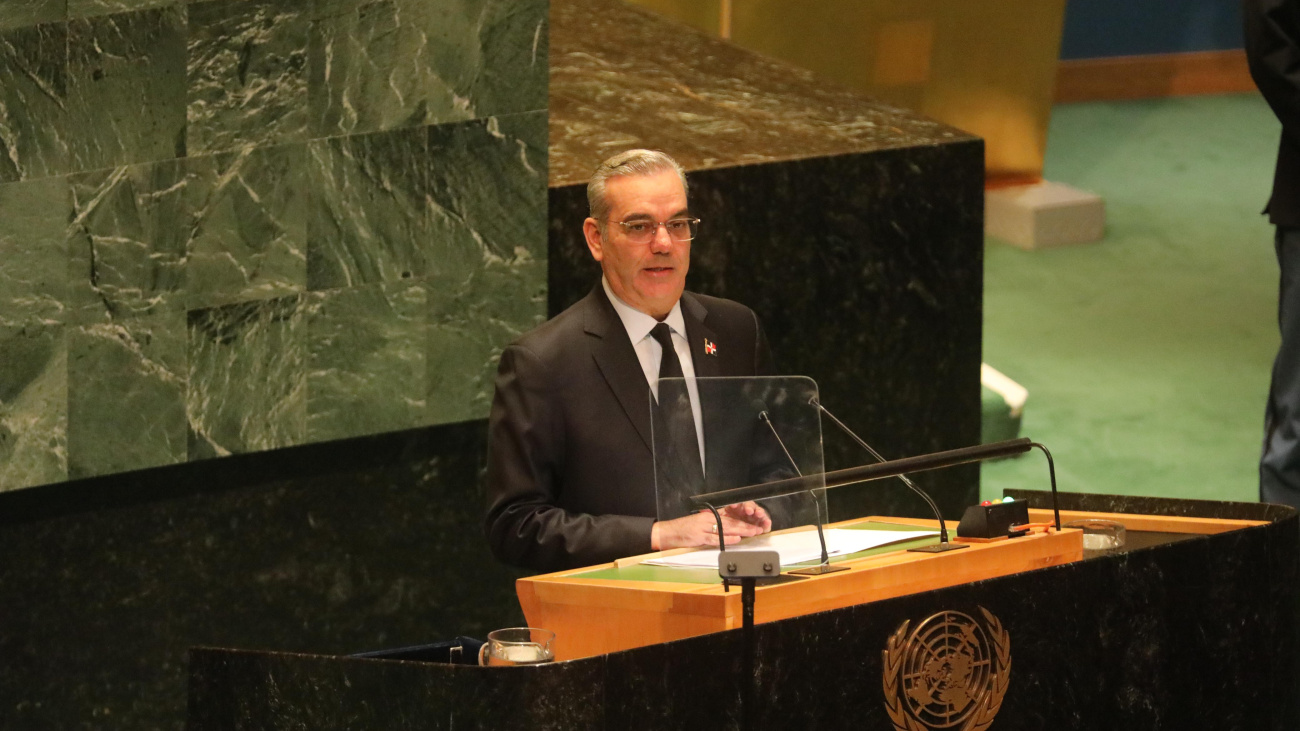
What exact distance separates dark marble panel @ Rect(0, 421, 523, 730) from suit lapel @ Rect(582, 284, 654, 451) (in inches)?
59.9

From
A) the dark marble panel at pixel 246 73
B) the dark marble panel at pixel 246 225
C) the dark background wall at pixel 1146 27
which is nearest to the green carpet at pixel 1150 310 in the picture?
the dark background wall at pixel 1146 27

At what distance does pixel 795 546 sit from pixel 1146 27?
286 inches

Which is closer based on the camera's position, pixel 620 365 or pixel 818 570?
pixel 818 570

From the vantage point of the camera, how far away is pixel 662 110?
5.85 metres

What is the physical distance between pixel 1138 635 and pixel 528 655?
104 centimetres

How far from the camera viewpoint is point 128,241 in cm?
416

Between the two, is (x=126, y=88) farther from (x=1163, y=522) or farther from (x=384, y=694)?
(x=1163, y=522)

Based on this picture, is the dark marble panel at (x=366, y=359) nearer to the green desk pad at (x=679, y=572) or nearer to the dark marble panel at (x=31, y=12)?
the dark marble panel at (x=31, y=12)

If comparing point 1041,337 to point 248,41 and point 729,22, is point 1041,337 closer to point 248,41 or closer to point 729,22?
point 729,22

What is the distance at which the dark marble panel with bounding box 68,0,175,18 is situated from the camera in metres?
4.03

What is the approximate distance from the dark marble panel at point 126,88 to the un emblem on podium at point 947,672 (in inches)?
88.9

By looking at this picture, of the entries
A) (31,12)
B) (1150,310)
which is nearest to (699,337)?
(31,12)

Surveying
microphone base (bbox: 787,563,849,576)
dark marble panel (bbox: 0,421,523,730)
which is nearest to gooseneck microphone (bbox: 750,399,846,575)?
microphone base (bbox: 787,563,849,576)

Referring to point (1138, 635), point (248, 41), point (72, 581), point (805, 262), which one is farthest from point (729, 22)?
point (1138, 635)
